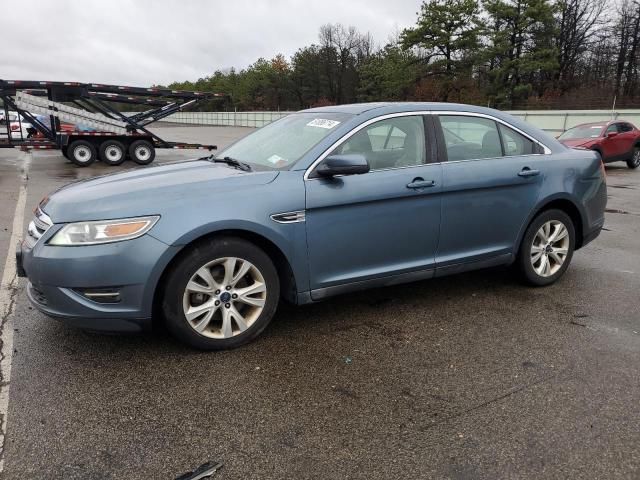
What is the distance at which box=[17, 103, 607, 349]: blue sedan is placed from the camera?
2.99 meters

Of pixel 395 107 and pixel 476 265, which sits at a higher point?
pixel 395 107

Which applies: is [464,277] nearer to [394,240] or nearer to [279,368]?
[394,240]

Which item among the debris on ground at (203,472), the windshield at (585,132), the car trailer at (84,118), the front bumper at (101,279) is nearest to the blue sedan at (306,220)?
the front bumper at (101,279)

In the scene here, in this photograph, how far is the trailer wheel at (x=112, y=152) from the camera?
51.2 ft

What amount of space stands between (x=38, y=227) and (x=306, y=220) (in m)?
1.68

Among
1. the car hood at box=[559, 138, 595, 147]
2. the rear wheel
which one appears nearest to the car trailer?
the car hood at box=[559, 138, 595, 147]

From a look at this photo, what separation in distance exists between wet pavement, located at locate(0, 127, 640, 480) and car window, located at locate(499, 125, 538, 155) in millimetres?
1251

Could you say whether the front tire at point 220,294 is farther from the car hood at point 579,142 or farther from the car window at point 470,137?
the car hood at point 579,142

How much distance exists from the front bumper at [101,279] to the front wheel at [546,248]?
3.01m

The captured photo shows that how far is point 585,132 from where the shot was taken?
51.9ft

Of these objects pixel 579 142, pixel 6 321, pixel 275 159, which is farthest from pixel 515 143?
pixel 579 142

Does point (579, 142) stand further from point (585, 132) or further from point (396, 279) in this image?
point (396, 279)

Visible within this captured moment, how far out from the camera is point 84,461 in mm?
2301

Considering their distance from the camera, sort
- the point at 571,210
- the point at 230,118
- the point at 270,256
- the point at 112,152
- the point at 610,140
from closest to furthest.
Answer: the point at 270,256 → the point at 571,210 → the point at 610,140 → the point at 112,152 → the point at 230,118
